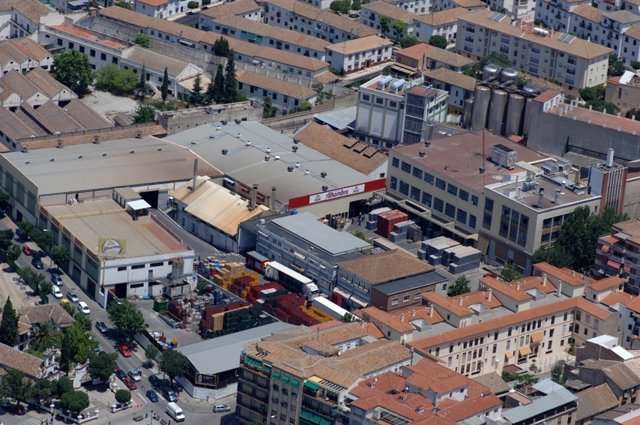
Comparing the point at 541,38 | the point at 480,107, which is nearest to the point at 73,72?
the point at 480,107

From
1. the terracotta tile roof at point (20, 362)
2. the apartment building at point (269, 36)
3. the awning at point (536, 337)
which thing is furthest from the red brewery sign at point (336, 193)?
the apartment building at point (269, 36)

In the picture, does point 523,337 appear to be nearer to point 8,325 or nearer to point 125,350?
point 125,350

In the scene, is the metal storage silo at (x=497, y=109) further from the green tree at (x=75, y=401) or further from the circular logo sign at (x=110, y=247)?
the green tree at (x=75, y=401)

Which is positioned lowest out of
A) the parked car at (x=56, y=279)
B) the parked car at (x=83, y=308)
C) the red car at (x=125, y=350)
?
the red car at (x=125, y=350)

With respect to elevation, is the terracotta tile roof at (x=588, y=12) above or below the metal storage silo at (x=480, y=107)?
above

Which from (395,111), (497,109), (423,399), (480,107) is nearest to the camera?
(423,399)

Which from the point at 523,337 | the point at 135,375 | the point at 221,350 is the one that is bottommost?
the point at 135,375

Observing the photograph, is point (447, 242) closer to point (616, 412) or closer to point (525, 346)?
point (525, 346)
